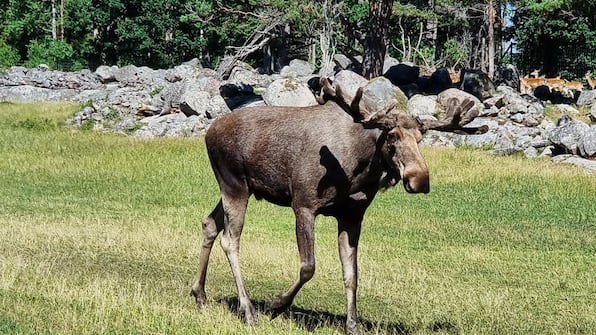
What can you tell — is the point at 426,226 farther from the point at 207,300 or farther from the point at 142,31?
the point at 142,31

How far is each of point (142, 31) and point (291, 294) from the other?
68987 millimetres

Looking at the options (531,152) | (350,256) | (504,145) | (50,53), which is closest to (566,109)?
(504,145)

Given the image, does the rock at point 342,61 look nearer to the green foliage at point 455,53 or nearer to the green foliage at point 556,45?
the green foliage at point 455,53

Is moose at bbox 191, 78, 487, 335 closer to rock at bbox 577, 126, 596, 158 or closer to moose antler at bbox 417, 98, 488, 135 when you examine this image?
moose antler at bbox 417, 98, 488, 135

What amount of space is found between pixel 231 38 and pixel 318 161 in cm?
→ 7402

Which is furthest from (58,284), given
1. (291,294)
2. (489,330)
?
(489,330)

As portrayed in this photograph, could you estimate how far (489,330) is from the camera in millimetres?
10039

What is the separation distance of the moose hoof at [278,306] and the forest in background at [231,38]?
169ft

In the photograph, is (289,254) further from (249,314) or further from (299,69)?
(299,69)

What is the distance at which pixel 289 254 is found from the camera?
1498cm

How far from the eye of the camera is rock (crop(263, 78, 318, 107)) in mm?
37312

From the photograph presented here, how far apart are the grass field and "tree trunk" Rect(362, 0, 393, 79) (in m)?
11.5

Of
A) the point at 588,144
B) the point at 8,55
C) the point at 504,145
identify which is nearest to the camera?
the point at 588,144

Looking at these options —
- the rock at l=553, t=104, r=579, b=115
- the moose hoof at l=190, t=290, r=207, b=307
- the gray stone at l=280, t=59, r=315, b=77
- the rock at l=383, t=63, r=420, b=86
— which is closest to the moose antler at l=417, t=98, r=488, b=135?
the moose hoof at l=190, t=290, r=207, b=307
